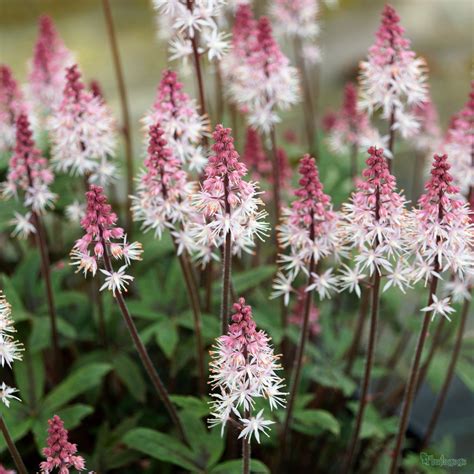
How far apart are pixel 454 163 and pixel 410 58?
198 mm

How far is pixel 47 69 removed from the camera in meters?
1.56

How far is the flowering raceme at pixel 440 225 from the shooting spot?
0.91 meters

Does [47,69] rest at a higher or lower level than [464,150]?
higher

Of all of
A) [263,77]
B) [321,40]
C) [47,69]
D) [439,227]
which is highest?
[321,40]

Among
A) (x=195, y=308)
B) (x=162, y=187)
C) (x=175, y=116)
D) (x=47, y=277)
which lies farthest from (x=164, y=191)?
(x=47, y=277)

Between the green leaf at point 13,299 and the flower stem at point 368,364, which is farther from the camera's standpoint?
the green leaf at point 13,299

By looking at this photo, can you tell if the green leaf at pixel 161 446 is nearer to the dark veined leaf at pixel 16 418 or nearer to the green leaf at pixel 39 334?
the dark veined leaf at pixel 16 418

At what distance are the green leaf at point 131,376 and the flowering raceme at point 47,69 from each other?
54 centimetres

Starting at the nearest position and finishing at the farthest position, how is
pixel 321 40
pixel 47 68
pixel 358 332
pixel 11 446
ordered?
pixel 11 446 < pixel 358 332 < pixel 47 68 < pixel 321 40

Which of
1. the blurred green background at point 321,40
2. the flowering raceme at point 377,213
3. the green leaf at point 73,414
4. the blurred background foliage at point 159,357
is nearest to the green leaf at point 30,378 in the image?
the blurred background foliage at point 159,357

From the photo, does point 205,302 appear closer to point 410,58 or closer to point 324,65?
point 410,58

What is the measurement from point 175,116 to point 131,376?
20.6 inches

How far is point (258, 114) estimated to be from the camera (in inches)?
53.1

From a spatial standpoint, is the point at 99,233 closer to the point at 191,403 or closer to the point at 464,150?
the point at 191,403
